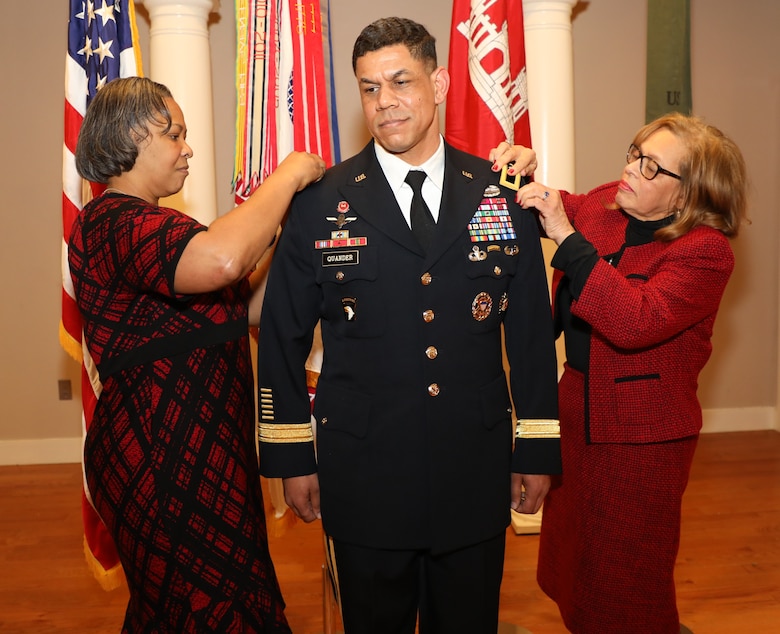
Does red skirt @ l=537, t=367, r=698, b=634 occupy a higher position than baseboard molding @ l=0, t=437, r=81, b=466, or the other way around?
red skirt @ l=537, t=367, r=698, b=634

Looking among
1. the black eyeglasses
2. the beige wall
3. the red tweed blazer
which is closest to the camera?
the red tweed blazer

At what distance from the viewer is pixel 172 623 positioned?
189 centimetres

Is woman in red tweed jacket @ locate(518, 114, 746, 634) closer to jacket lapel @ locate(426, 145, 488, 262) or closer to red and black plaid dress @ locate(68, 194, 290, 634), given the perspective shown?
jacket lapel @ locate(426, 145, 488, 262)

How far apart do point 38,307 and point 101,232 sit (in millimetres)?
3319

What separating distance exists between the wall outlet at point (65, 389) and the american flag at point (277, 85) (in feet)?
8.39

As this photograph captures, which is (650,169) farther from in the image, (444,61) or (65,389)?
(65,389)

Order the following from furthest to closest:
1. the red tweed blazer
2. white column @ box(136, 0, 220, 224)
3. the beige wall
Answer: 1. the beige wall
2. white column @ box(136, 0, 220, 224)
3. the red tweed blazer

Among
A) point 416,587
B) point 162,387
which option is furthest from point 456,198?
point 416,587

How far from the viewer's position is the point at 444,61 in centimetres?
482

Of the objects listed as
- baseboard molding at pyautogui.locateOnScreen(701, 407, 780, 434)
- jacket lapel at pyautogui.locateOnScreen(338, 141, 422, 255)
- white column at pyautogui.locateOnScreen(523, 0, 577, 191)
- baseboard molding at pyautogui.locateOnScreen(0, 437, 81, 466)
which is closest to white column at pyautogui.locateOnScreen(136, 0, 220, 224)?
white column at pyautogui.locateOnScreen(523, 0, 577, 191)

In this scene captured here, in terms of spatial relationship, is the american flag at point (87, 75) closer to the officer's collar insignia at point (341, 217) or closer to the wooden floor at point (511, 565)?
the wooden floor at point (511, 565)

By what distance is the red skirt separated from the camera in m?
2.29

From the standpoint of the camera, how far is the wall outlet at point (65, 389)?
4.91 m

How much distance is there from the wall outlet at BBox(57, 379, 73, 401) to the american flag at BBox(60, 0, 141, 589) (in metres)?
2.19
